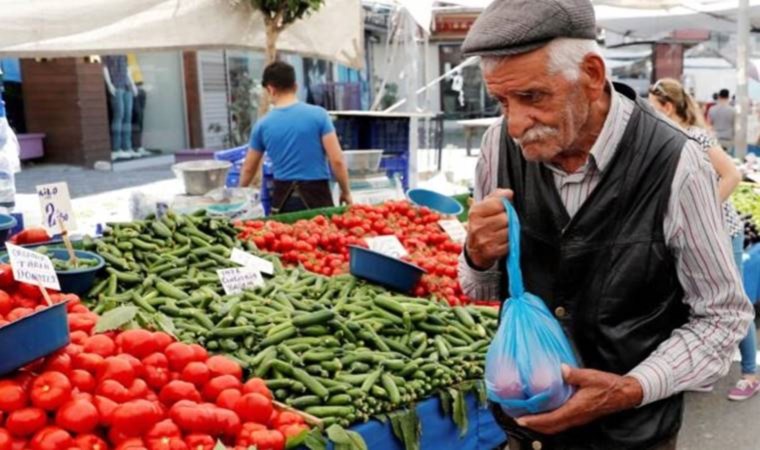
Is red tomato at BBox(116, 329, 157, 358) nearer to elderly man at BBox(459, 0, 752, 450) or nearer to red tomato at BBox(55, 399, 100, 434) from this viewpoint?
red tomato at BBox(55, 399, 100, 434)

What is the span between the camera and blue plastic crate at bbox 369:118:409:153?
839 centimetres

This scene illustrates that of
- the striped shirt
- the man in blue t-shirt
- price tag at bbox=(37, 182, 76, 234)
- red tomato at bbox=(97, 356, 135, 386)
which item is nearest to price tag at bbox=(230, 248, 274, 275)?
price tag at bbox=(37, 182, 76, 234)

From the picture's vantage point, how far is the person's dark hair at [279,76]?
637 centimetres

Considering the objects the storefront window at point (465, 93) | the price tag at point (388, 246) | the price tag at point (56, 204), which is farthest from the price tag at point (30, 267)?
the storefront window at point (465, 93)

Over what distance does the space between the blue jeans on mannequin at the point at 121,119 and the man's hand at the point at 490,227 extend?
1537 cm

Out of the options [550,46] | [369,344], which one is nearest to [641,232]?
[550,46]

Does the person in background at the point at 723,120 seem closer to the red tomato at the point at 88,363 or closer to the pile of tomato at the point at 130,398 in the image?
the pile of tomato at the point at 130,398

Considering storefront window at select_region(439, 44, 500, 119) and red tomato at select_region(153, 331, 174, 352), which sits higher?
storefront window at select_region(439, 44, 500, 119)

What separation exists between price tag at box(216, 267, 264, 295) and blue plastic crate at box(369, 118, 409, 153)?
445cm

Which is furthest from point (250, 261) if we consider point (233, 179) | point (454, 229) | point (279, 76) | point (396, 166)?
point (396, 166)

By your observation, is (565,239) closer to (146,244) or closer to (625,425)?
(625,425)

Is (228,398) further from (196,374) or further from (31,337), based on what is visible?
(31,337)

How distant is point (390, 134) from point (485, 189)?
21.2 feet

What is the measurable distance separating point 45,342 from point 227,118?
17059mm
